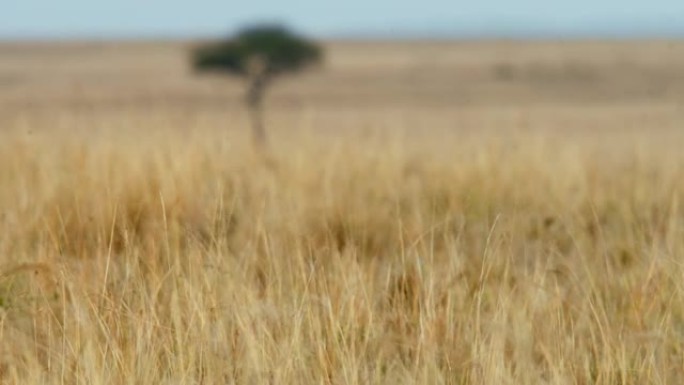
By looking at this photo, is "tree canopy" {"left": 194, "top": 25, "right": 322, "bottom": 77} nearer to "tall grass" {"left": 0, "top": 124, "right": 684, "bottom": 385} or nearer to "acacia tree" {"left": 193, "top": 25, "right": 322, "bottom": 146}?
"acacia tree" {"left": 193, "top": 25, "right": 322, "bottom": 146}

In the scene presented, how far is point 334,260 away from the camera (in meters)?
4.45

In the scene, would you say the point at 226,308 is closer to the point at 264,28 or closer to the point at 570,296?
the point at 570,296

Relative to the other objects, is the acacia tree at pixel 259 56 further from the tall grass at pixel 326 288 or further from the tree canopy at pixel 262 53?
the tall grass at pixel 326 288

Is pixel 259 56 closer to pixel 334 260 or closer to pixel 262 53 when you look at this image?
pixel 262 53

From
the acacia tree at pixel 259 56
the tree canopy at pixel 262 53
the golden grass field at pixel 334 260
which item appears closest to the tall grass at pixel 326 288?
the golden grass field at pixel 334 260

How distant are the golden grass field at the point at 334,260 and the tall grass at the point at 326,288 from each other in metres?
0.01

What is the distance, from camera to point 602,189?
23.3 feet

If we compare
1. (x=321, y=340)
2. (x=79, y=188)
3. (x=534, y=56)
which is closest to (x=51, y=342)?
(x=321, y=340)

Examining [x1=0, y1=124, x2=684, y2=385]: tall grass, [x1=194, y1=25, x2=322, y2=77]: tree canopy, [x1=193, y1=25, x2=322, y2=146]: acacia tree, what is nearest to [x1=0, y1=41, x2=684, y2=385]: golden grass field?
[x1=0, y1=124, x2=684, y2=385]: tall grass

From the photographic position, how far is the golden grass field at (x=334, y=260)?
3.87m

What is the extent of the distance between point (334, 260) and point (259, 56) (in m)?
33.1

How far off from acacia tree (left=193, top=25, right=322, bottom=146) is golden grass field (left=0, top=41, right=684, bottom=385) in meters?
25.9

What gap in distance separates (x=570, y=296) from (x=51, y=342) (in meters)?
1.55

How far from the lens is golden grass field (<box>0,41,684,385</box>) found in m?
3.87
